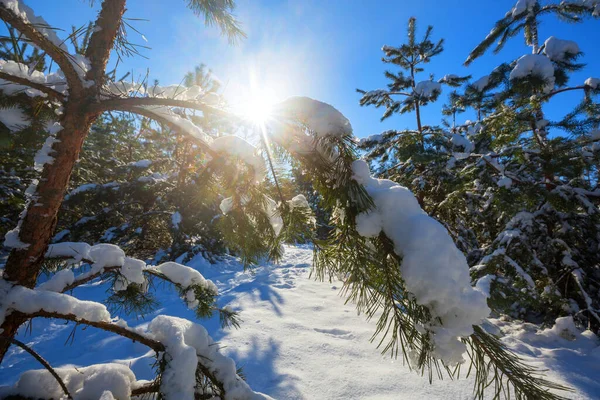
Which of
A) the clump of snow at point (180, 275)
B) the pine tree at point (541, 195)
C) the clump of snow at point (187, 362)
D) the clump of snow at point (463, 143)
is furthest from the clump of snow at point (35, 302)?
the clump of snow at point (463, 143)

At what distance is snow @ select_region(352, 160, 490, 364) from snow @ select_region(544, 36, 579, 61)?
6248 mm

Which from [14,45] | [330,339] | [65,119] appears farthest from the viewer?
[330,339]

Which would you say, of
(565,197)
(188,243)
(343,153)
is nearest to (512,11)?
(565,197)

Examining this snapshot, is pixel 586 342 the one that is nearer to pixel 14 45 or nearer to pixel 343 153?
pixel 343 153

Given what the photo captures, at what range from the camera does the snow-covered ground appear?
2.32 meters

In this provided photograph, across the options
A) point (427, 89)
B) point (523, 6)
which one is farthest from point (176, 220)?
point (523, 6)

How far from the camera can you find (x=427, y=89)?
6.64m

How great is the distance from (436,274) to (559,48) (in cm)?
650

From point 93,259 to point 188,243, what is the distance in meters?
6.60

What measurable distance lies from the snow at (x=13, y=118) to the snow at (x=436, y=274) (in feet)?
5.88

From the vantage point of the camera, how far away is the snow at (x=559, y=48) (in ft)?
14.8

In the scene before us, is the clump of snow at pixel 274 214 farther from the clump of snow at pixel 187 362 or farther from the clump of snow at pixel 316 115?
the clump of snow at pixel 187 362

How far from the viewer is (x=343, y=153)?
1008 millimetres

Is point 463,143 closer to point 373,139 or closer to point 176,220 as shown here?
point 373,139
